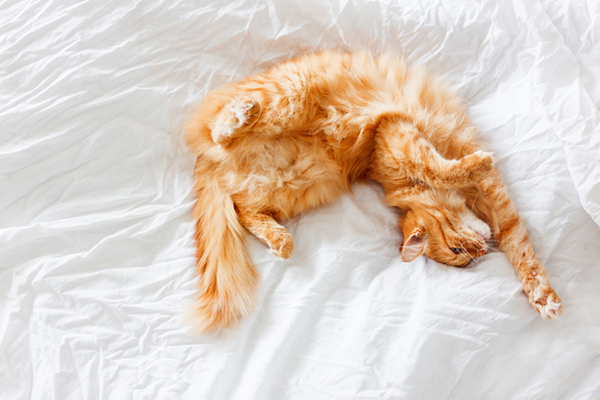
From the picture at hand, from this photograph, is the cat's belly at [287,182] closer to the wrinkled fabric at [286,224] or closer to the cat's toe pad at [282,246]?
the wrinkled fabric at [286,224]

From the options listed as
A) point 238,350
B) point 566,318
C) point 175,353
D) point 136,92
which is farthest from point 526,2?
point 175,353

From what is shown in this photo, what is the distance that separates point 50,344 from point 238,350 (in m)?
0.56

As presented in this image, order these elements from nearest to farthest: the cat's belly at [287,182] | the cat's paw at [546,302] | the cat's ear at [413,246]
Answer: the cat's paw at [546,302], the cat's ear at [413,246], the cat's belly at [287,182]

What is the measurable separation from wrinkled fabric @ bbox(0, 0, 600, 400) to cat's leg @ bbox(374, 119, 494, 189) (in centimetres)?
14

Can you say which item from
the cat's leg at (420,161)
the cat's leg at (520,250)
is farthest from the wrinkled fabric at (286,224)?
the cat's leg at (420,161)

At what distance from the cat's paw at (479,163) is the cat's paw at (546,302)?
39cm

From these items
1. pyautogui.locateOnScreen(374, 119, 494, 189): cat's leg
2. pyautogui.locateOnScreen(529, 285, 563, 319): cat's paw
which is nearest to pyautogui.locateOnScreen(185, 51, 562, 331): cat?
pyautogui.locateOnScreen(374, 119, 494, 189): cat's leg

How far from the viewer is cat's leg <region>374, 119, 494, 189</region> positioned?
1.27 metres

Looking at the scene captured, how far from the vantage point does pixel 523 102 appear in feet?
4.39

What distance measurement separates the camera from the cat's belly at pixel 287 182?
1.42m

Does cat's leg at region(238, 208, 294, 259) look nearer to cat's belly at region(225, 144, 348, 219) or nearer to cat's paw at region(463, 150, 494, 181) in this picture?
→ cat's belly at region(225, 144, 348, 219)

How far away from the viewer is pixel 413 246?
1239mm

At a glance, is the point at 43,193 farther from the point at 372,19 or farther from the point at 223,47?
the point at 372,19

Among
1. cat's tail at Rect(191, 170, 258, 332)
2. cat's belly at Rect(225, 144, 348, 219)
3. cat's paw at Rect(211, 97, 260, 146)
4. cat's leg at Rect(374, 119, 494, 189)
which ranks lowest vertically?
cat's tail at Rect(191, 170, 258, 332)
